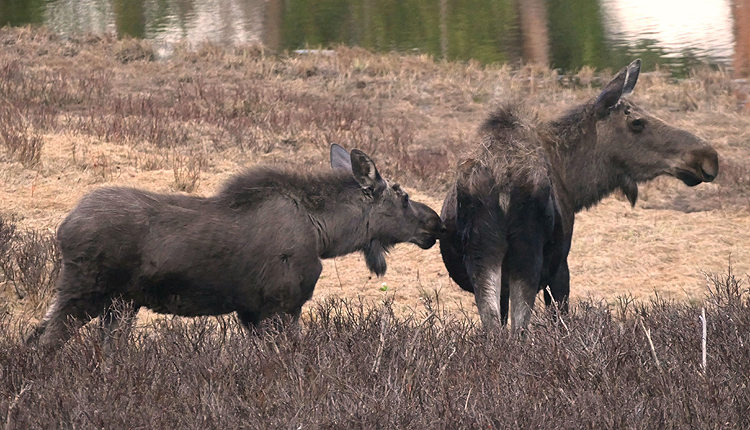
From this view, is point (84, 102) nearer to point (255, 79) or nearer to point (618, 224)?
point (255, 79)

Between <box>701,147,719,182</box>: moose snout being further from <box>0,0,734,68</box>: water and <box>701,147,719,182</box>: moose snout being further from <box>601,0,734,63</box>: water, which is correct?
<box>601,0,734,63</box>: water

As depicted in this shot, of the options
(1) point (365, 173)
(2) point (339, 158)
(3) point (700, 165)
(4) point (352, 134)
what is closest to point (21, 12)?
(4) point (352, 134)

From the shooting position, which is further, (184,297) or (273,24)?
(273,24)

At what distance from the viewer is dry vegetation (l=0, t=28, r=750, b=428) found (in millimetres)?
4418

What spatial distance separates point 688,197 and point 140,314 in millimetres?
8645

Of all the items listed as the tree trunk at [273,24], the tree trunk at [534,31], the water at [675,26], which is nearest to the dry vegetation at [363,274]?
the tree trunk at [534,31]

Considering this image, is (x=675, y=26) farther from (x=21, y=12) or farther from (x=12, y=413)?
(x=12, y=413)

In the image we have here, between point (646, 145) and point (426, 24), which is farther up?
point (646, 145)

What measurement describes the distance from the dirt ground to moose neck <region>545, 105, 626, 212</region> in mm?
876

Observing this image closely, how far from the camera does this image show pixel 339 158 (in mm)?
7629

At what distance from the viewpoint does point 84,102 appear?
666 inches

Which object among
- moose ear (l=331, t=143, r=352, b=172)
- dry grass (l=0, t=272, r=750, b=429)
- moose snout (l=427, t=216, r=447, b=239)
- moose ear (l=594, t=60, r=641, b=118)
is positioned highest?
moose ear (l=594, t=60, r=641, b=118)

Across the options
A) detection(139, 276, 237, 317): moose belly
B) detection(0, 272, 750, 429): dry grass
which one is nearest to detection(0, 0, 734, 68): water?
detection(139, 276, 237, 317): moose belly

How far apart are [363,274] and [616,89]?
3.77m
